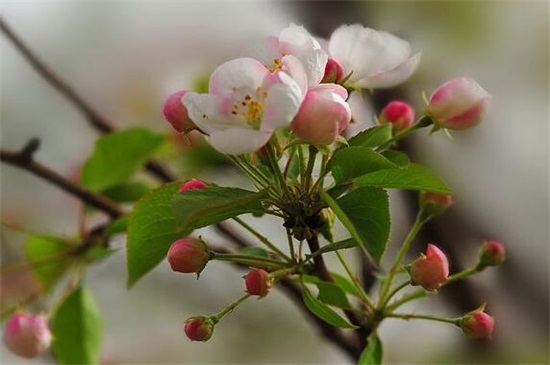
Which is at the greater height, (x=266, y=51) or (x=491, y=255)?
(x=266, y=51)

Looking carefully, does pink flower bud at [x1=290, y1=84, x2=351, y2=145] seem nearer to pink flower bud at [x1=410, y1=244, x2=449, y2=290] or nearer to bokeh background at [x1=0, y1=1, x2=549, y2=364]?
pink flower bud at [x1=410, y1=244, x2=449, y2=290]

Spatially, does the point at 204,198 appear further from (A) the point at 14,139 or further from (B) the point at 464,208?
(A) the point at 14,139

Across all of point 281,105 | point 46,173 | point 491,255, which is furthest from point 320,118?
point 46,173

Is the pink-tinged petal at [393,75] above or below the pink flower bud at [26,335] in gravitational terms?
above

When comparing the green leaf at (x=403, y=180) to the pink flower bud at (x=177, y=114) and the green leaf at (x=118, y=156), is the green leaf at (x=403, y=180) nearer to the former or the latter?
the pink flower bud at (x=177, y=114)

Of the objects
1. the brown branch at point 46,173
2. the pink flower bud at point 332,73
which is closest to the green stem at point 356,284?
the pink flower bud at point 332,73

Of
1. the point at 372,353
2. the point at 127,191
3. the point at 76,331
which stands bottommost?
the point at 76,331

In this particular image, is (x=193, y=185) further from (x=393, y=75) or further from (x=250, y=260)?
(x=393, y=75)
